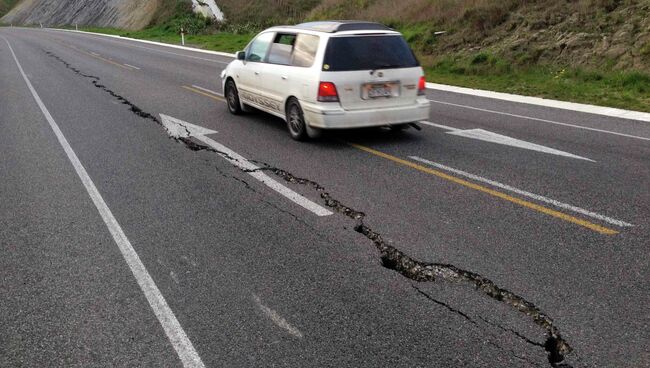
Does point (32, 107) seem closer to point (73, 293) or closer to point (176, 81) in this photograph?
point (176, 81)

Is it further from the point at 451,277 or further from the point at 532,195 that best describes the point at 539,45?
the point at 451,277

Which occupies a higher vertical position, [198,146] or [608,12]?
[608,12]

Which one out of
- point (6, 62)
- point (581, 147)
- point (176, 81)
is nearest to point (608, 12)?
point (581, 147)

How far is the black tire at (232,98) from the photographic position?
10.9m

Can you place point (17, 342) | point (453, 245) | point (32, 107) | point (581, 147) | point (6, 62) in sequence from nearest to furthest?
point (17, 342) → point (453, 245) → point (581, 147) → point (32, 107) → point (6, 62)

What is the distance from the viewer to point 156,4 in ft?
175

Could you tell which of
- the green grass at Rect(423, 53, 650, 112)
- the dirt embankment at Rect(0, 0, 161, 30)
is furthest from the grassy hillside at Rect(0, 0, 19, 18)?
the green grass at Rect(423, 53, 650, 112)

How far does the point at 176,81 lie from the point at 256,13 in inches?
993

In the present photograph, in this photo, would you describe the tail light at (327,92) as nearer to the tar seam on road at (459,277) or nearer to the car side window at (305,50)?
the car side window at (305,50)

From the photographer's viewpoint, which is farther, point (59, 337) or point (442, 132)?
point (442, 132)

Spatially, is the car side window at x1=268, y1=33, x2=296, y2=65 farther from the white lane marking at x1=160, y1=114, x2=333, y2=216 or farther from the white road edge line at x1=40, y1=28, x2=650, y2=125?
the white road edge line at x1=40, y1=28, x2=650, y2=125

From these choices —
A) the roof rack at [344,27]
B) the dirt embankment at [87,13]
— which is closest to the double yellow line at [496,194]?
the roof rack at [344,27]

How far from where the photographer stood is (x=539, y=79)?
15000 millimetres

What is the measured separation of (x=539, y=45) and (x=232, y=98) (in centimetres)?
1048
